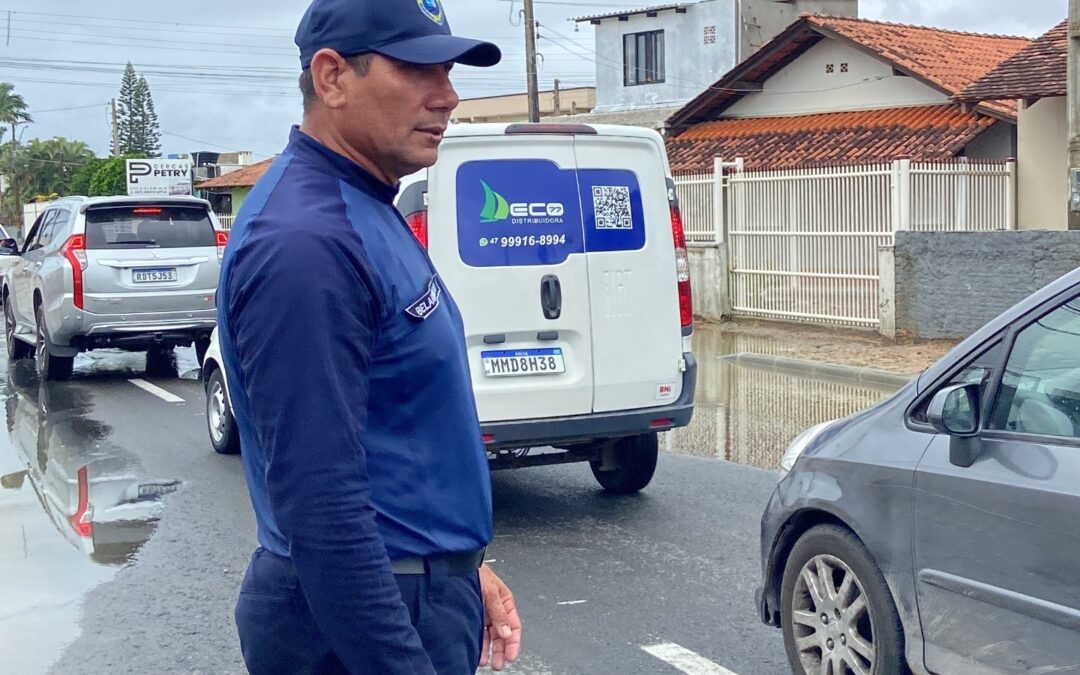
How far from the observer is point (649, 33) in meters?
42.1

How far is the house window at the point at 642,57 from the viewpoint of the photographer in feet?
137

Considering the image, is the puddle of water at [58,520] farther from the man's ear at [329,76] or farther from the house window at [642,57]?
the house window at [642,57]

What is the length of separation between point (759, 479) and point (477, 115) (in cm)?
5182

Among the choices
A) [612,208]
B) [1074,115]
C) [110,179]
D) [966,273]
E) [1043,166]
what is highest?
[110,179]

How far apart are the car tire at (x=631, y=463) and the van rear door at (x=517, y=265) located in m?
0.85

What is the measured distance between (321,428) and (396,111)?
574mm

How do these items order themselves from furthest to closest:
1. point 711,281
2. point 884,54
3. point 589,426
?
point 884,54 < point 711,281 < point 589,426

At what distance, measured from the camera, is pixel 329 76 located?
2156mm

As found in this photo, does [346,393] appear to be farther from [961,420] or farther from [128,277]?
[128,277]

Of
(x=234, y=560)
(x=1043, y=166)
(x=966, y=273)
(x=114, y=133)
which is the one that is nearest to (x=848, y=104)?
(x=1043, y=166)

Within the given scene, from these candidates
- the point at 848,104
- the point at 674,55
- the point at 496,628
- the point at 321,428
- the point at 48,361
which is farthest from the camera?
the point at 674,55

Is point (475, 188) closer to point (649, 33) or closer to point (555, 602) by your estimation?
point (555, 602)

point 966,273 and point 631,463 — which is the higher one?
point 966,273

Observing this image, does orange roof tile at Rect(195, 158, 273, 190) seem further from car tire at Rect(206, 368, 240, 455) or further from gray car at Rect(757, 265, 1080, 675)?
gray car at Rect(757, 265, 1080, 675)
